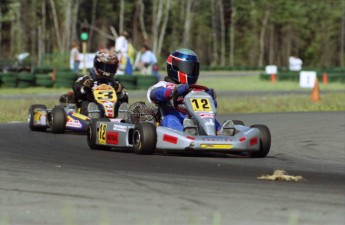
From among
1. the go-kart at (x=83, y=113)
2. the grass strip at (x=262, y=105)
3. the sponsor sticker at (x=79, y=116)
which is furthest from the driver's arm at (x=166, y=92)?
the grass strip at (x=262, y=105)

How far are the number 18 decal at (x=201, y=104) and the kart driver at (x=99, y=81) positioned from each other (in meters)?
3.39

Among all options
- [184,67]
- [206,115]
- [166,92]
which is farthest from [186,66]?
[206,115]

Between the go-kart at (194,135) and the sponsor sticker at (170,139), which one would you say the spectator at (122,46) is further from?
the sponsor sticker at (170,139)

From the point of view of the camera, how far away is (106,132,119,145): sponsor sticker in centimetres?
964

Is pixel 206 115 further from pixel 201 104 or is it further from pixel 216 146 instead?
pixel 216 146

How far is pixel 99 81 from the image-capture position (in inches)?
502

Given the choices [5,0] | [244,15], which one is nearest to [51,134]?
[5,0]

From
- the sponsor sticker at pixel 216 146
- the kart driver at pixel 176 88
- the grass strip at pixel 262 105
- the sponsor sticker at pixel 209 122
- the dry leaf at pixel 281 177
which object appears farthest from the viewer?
the grass strip at pixel 262 105

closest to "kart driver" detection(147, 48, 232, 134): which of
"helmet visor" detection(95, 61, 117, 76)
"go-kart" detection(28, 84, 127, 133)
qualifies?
"go-kart" detection(28, 84, 127, 133)

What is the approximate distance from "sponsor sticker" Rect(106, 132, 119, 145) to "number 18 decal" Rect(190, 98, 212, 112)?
93 cm

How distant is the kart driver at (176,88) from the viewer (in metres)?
9.47

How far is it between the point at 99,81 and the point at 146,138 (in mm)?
3796

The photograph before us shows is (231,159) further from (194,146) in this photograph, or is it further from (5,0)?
(5,0)

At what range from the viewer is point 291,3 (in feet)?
256
